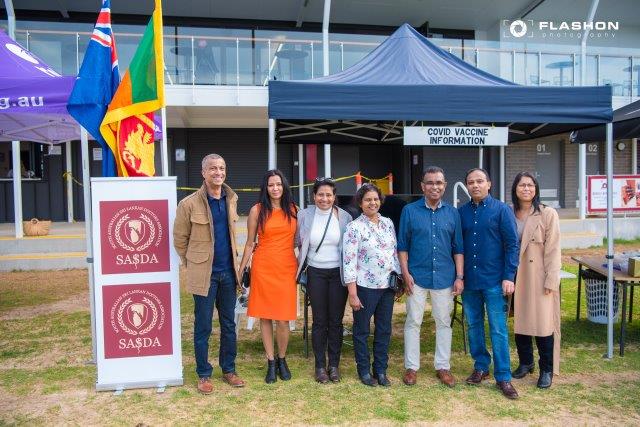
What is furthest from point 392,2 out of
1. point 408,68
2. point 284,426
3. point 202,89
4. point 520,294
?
point 284,426

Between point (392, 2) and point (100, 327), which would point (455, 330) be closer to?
point (100, 327)

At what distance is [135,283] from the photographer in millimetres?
4215

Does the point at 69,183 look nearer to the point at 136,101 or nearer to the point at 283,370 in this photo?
the point at 136,101

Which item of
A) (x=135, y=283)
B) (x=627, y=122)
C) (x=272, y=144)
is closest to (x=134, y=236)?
(x=135, y=283)

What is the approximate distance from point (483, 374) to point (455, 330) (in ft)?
4.90

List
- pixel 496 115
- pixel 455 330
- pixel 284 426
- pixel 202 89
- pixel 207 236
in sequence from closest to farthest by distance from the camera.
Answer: pixel 284 426
pixel 207 236
pixel 496 115
pixel 455 330
pixel 202 89

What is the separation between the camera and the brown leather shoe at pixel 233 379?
4.23 m

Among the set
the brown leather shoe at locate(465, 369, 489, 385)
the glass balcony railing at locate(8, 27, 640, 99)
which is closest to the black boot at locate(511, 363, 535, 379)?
the brown leather shoe at locate(465, 369, 489, 385)

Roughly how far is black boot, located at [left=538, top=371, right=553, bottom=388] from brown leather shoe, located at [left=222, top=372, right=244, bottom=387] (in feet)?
7.72

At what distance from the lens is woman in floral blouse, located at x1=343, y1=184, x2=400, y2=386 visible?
159 inches

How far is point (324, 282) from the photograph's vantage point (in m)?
4.17

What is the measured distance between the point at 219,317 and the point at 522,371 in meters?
2.53

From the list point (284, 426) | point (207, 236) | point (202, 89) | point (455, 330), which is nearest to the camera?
point (284, 426)
